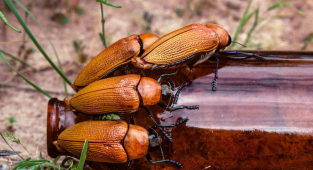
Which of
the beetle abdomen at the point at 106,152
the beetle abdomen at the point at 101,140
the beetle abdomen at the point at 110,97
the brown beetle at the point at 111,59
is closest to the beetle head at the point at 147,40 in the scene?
the brown beetle at the point at 111,59

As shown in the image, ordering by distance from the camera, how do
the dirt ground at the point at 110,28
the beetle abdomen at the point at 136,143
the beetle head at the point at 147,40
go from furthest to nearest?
the dirt ground at the point at 110,28 → the beetle head at the point at 147,40 → the beetle abdomen at the point at 136,143

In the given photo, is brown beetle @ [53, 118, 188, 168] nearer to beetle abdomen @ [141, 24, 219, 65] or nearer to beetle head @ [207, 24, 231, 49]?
beetle abdomen @ [141, 24, 219, 65]

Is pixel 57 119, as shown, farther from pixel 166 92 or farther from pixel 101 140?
pixel 166 92

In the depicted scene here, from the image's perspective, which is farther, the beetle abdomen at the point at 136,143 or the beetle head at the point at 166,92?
the beetle head at the point at 166,92

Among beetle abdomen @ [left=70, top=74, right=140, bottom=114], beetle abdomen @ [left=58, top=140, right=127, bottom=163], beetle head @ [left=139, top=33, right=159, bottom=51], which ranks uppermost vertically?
beetle head @ [left=139, top=33, right=159, bottom=51]

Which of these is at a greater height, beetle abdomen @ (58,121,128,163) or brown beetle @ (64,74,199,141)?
brown beetle @ (64,74,199,141)

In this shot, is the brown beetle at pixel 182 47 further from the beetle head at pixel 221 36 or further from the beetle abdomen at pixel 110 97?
the beetle abdomen at pixel 110 97

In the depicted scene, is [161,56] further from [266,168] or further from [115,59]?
[266,168]

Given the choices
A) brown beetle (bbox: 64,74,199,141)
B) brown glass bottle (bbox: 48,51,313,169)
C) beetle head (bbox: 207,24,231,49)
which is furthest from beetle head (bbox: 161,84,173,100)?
beetle head (bbox: 207,24,231,49)
